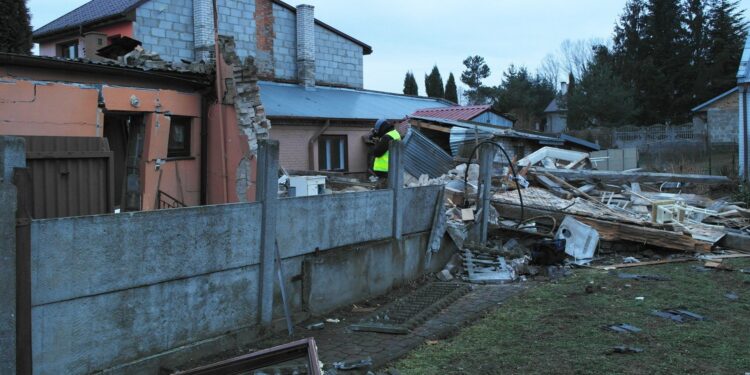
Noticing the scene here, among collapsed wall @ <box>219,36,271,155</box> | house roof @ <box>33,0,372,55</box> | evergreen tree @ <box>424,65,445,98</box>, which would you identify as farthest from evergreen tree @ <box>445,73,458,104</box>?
collapsed wall @ <box>219,36,271,155</box>

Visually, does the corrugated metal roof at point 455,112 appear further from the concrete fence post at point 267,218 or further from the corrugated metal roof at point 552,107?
the corrugated metal roof at point 552,107

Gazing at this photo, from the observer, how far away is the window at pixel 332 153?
62.4 feet

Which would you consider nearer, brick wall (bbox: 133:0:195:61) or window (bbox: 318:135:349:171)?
brick wall (bbox: 133:0:195:61)

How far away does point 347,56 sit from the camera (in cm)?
2441

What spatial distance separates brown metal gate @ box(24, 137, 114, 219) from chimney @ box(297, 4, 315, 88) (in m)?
17.0

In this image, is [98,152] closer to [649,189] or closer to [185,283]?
[185,283]

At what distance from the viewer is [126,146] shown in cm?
1053

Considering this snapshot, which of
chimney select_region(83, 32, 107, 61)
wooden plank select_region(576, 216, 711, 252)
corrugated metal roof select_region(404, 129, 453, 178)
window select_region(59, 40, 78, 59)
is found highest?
window select_region(59, 40, 78, 59)

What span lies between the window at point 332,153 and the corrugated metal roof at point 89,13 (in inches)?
276

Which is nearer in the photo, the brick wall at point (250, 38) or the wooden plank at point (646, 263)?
the wooden plank at point (646, 263)

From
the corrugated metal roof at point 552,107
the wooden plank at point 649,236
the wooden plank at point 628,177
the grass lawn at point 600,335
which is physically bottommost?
the grass lawn at point 600,335

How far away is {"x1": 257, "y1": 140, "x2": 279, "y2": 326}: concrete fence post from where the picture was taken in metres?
5.84

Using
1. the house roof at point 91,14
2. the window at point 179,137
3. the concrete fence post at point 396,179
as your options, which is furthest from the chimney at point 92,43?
the concrete fence post at point 396,179

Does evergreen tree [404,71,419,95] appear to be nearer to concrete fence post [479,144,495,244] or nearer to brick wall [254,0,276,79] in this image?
brick wall [254,0,276,79]
